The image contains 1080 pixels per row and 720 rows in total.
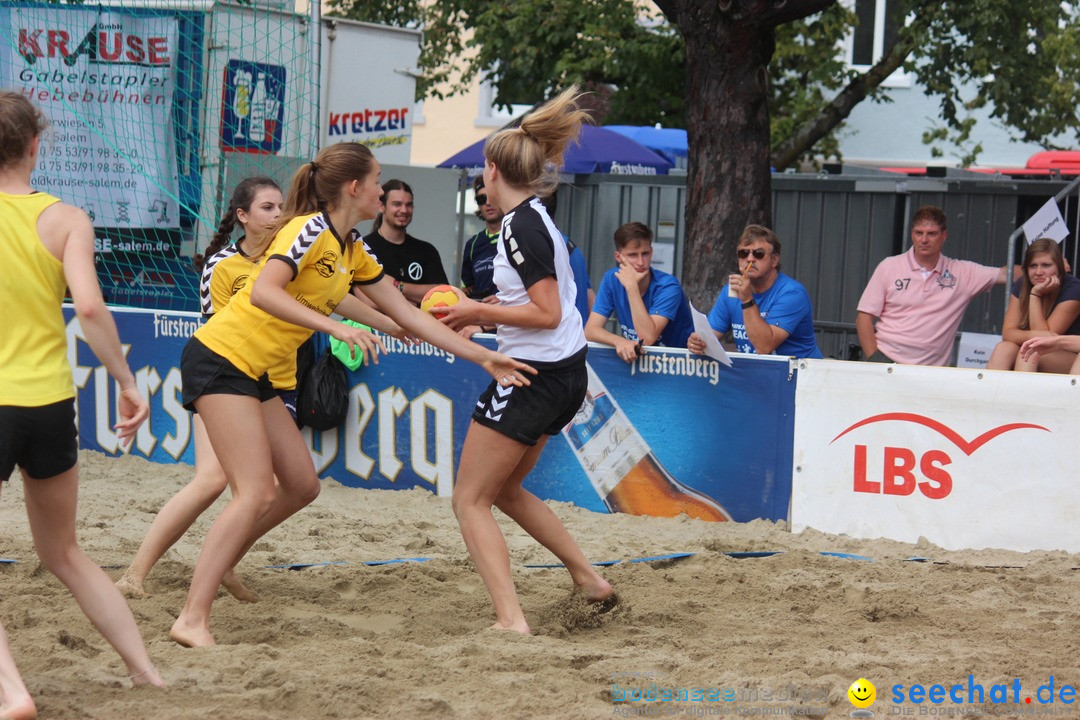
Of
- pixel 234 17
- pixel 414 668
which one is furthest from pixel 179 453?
pixel 414 668

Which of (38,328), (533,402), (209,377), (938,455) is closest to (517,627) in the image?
(533,402)

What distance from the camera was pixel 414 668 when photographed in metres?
4.19

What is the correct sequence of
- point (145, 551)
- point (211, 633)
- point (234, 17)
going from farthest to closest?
point (234, 17)
point (145, 551)
point (211, 633)

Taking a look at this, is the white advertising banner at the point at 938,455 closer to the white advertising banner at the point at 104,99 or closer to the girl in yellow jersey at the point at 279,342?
the girl in yellow jersey at the point at 279,342

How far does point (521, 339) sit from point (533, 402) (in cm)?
24

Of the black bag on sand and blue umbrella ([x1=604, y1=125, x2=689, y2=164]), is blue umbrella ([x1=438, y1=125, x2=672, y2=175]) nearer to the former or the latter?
blue umbrella ([x1=604, y1=125, x2=689, y2=164])

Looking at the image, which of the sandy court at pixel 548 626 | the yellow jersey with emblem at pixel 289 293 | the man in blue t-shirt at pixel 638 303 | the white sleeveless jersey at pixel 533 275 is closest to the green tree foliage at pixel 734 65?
the man in blue t-shirt at pixel 638 303

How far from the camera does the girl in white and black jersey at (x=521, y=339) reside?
454 cm

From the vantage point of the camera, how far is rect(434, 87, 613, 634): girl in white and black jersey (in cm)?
454

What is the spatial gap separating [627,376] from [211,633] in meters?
3.24

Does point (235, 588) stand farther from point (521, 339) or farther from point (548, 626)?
point (521, 339)

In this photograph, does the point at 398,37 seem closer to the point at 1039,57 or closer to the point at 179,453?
the point at 179,453

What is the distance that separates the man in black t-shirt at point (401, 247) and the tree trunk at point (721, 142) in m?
2.14

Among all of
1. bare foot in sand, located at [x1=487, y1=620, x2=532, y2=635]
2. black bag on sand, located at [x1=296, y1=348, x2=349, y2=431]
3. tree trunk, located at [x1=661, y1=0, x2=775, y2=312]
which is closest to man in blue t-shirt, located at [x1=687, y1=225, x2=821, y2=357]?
tree trunk, located at [x1=661, y1=0, x2=775, y2=312]
